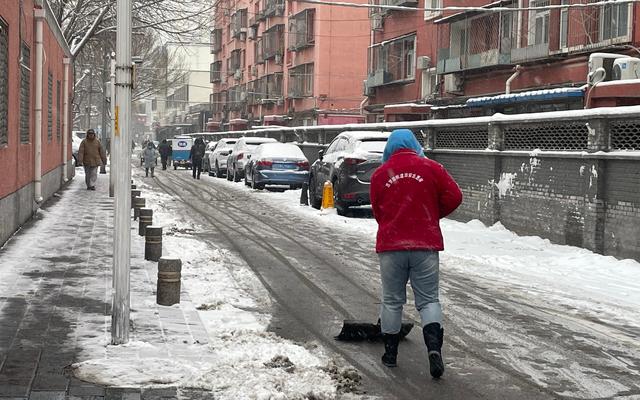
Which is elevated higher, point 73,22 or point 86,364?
point 73,22

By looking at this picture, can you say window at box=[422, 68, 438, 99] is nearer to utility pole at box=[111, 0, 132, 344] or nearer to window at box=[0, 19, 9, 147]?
window at box=[0, 19, 9, 147]

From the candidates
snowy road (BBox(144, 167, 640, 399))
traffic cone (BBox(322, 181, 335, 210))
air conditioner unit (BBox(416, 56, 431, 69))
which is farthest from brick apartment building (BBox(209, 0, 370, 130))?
snowy road (BBox(144, 167, 640, 399))

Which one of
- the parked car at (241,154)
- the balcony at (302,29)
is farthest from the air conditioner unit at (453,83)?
the balcony at (302,29)

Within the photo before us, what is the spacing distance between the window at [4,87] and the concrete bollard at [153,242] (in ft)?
9.87

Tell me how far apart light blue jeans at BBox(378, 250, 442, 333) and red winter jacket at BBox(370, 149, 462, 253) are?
0.08m

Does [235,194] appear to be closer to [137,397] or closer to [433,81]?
[433,81]

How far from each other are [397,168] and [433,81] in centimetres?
3220

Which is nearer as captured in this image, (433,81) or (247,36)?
(433,81)

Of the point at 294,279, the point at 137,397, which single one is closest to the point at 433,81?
the point at 294,279

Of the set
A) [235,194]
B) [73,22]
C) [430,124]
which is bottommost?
[235,194]

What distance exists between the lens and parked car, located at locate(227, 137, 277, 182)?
32.4m

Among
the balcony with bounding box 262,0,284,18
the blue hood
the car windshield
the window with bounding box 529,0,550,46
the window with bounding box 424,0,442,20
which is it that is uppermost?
the balcony with bounding box 262,0,284,18

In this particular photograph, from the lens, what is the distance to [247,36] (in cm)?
7662

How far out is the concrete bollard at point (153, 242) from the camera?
10921 millimetres
